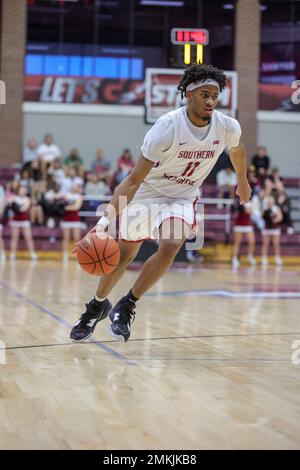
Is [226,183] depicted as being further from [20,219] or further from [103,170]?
[20,219]

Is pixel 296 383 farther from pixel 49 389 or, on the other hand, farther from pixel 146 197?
pixel 146 197

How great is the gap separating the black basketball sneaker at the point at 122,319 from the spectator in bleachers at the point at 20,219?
40.5 ft

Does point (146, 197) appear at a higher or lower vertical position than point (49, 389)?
higher

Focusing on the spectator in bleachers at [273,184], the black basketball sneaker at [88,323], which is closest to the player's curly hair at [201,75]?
the black basketball sneaker at [88,323]

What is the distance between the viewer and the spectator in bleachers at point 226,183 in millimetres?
20734

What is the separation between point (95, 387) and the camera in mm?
4848

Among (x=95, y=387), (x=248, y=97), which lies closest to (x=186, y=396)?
(x=95, y=387)

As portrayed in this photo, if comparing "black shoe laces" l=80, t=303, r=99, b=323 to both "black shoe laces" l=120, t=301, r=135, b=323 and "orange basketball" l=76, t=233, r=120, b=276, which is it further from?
"orange basketball" l=76, t=233, r=120, b=276

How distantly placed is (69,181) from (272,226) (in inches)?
193

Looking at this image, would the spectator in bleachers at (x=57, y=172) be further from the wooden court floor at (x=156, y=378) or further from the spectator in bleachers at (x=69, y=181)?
the wooden court floor at (x=156, y=378)

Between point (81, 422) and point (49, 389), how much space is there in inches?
35.2

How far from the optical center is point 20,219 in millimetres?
18750
